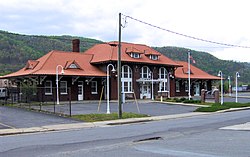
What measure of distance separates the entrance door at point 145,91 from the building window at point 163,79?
244cm

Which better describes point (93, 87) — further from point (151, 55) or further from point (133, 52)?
point (151, 55)

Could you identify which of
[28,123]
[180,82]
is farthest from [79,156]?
[180,82]

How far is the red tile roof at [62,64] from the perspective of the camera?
143 ft

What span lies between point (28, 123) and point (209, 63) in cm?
9340

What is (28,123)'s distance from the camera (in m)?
21.2

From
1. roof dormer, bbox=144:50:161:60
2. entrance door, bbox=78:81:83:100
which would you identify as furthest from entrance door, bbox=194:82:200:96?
entrance door, bbox=78:81:83:100

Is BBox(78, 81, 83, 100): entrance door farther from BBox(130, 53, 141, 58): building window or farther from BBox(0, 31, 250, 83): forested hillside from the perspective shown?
BBox(0, 31, 250, 83): forested hillside

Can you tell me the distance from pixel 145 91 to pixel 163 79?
13.7 feet

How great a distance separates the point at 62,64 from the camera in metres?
46.4

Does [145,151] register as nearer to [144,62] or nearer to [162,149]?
[162,149]

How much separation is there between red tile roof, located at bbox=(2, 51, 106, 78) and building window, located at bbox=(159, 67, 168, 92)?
11.1 m

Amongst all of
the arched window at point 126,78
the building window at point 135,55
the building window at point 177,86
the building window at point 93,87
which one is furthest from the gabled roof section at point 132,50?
the building window at point 177,86

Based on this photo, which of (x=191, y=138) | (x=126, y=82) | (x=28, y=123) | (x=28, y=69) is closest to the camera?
(x=191, y=138)

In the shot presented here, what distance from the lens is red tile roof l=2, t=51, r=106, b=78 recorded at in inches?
1719
